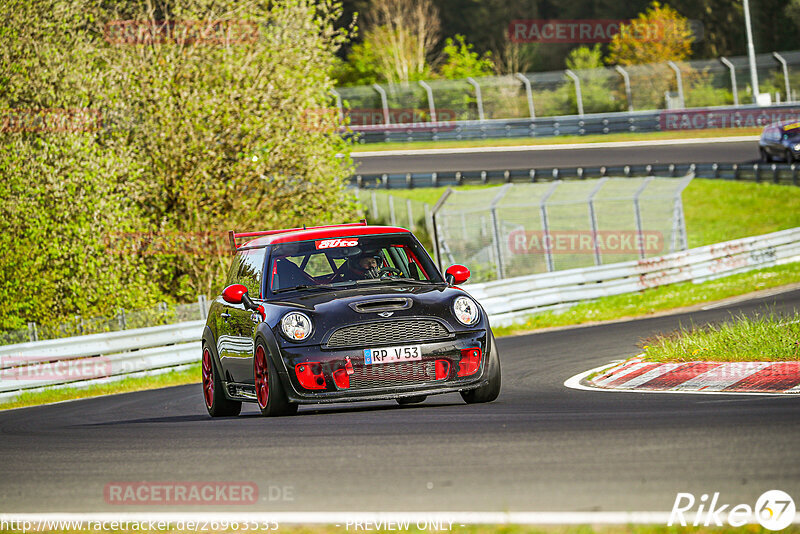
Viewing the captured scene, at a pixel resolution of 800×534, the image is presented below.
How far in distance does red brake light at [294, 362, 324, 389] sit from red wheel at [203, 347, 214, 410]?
239cm

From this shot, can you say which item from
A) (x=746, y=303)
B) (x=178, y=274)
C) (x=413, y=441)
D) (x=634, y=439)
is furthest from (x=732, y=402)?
(x=178, y=274)

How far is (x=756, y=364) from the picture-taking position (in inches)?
418

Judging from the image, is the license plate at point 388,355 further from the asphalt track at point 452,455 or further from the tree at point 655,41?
the tree at point 655,41

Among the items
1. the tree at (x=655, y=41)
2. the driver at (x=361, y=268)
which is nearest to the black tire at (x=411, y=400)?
the driver at (x=361, y=268)

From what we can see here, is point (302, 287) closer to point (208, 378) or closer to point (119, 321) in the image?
point (208, 378)

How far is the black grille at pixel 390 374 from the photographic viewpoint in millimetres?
9195

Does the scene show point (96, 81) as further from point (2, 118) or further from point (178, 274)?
point (178, 274)

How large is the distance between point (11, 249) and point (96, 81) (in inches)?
160

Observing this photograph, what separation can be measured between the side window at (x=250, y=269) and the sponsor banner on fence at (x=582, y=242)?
1784 centimetres

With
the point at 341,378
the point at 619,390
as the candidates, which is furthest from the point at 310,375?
the point at 619,390

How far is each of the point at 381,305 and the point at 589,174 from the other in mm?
32100

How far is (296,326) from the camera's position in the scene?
9281mm

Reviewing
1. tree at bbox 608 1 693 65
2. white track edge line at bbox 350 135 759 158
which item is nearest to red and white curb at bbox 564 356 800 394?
white track edge line at bbox 350 135 759 158

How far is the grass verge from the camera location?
16898 millimetres
